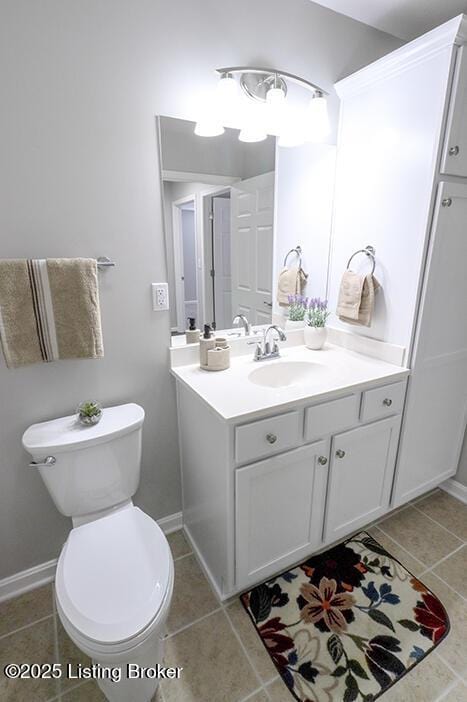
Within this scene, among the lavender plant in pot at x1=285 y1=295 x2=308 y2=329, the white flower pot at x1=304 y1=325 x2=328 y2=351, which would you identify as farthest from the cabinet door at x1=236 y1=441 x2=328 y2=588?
the lavender plant in pot at x1=285 y1=295 x2=308 y2=329

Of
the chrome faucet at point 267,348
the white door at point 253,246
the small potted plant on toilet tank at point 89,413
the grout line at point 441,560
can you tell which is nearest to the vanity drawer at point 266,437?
the chrome faucet at point 267,348

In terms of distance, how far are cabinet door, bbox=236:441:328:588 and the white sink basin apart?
383mm

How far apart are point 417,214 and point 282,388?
0.92m

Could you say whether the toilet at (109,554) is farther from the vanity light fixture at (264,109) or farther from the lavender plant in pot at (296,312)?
the vanity light fixture at (264,109)

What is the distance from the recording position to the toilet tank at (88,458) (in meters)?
1.27

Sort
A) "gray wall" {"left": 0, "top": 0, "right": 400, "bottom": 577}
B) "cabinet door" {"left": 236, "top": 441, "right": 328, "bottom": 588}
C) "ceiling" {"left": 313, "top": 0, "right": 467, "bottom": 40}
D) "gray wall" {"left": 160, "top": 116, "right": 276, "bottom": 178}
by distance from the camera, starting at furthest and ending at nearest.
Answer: "ceiling" {"left": 313, "top": 0, "right": 467, "bottom": 40}
"gray wall" {"left": 160, "top": 116, "right": 276, "bottom": 178}
"cabinet door" {"left": 236, "top": 441, "right": 328, "bottom": 588}
"gray wall" {"left": 0, "top": 0, "right": 400, "bottom": 577}

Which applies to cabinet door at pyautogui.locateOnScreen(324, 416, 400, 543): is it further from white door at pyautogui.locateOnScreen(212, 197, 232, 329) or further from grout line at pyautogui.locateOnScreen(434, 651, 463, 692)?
white door at pyautogui.locateOnScreen(212, 197, 232, 329)

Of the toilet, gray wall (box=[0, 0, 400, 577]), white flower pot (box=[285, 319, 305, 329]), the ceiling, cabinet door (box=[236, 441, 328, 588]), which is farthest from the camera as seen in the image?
white flower pot (box=[285, 319, 305, 329])

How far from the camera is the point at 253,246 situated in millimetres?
1764

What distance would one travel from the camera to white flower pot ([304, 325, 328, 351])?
188cm

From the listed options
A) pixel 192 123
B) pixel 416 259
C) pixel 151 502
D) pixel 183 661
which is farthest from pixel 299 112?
pixel 183 661

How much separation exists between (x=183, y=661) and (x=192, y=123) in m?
2.03

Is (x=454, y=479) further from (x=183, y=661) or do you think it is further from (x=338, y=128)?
(x=338, y=128)

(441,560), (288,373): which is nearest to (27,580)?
(288,373)
